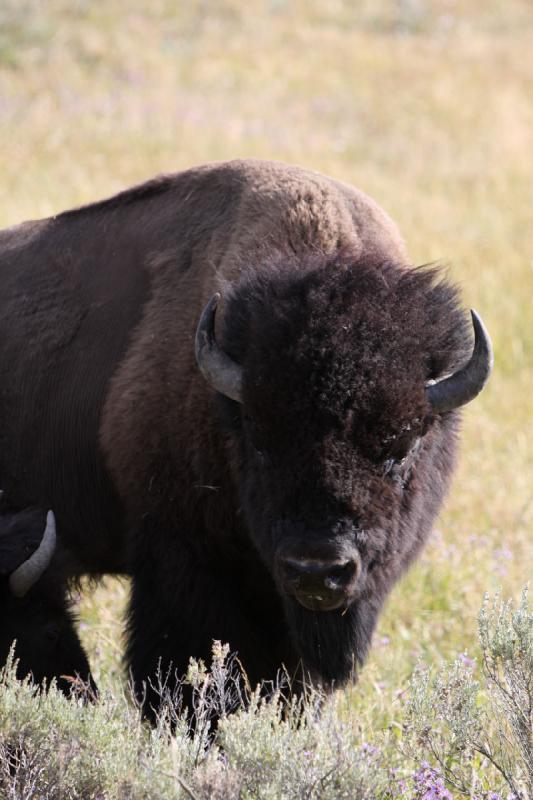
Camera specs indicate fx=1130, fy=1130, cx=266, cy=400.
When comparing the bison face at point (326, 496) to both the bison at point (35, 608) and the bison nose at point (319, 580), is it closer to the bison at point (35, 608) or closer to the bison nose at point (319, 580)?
the bison nose at point (319, 580)

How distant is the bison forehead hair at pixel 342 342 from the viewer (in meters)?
3.89

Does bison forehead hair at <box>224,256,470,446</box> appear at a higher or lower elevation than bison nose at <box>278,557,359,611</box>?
higher

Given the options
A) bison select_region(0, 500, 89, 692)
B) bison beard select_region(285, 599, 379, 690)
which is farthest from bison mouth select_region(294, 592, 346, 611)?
bison select_region(0, 500, 89, 692)

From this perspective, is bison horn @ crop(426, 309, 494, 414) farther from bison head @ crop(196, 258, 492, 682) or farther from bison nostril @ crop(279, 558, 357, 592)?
bison nostril @ crop(279, 558, 357, 592)

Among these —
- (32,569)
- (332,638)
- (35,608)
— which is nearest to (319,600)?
(332,638)

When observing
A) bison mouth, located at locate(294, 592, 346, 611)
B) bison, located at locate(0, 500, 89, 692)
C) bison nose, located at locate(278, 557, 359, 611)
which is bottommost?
bison, located at locate(0, 500, 89, 692)

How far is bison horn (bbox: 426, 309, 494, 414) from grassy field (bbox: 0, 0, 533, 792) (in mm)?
1370

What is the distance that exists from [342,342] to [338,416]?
0.93ft

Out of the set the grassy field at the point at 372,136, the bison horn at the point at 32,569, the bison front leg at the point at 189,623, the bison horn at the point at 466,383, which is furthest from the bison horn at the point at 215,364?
the grassy field at the point at 372,136

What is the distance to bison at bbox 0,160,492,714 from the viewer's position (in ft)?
12.8

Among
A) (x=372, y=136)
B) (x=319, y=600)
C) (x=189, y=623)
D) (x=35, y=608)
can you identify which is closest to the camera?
(x=319, y=600)

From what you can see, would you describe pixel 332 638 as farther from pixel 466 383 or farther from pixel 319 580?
pixel 466 383

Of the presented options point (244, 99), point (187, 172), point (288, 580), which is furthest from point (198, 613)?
point (244, 99)

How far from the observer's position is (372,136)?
20.3 m
